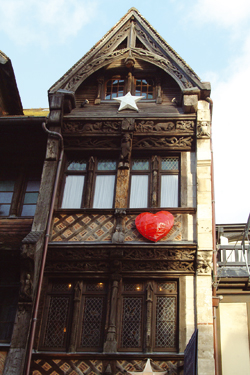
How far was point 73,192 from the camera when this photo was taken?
1381 cm

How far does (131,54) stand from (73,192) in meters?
4.82

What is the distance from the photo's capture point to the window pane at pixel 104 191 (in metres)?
13.5

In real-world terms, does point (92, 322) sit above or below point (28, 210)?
below

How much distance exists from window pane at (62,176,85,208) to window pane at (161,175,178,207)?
2208mm

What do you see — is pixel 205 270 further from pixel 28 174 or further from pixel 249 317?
pixel 28 174

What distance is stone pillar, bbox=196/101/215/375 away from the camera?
424 inches

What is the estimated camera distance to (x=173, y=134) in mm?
13922

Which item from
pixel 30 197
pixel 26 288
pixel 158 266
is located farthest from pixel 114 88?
pixel 26 288

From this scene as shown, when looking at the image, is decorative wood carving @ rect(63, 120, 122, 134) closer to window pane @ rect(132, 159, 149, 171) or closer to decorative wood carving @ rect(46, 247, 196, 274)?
window pane @ rect(132, 159, 149, 171)

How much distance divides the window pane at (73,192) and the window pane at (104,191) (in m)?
0.44

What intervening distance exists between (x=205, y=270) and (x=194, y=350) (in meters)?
2.71

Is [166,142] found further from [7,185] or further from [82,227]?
[7,185]

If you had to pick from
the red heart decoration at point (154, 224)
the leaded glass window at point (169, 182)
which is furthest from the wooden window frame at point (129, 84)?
the red heart decoration at point (154, 224)

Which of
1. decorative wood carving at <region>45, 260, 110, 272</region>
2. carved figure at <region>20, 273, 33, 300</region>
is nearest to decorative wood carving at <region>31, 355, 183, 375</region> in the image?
carved figure at <region>20, 273, 33, 300</region>
